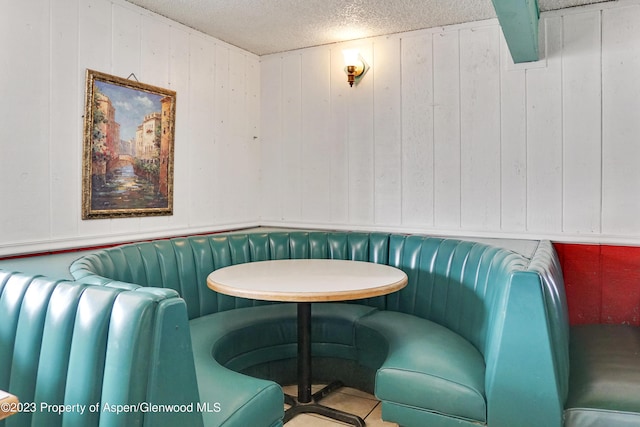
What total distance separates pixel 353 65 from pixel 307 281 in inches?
76.9

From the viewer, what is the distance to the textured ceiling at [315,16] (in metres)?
3.02

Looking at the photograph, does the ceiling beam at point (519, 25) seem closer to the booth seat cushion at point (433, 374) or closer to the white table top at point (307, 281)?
the white table top at point (307, 281)

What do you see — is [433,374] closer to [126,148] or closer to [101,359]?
[101,359]

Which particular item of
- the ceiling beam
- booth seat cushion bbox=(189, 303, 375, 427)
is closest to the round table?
booth seat cushion bbox=(189, 303, 375, 427)

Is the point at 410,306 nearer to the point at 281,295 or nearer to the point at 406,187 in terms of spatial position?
the point at 406,187

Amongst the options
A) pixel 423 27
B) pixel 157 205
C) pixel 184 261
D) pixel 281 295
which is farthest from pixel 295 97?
pixel 281 295

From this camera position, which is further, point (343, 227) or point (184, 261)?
point (343, 227)

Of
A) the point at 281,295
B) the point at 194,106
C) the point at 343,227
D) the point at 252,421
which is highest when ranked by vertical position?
the point at 194,106

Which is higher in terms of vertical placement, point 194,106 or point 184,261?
point 194,106

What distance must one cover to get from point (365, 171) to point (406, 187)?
382 mm

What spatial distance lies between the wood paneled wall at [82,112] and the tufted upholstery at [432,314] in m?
0.38

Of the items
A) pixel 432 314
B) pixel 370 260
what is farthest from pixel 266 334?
pixel 432 314

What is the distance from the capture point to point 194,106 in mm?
3525

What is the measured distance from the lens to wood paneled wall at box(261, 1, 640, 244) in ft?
9.58
